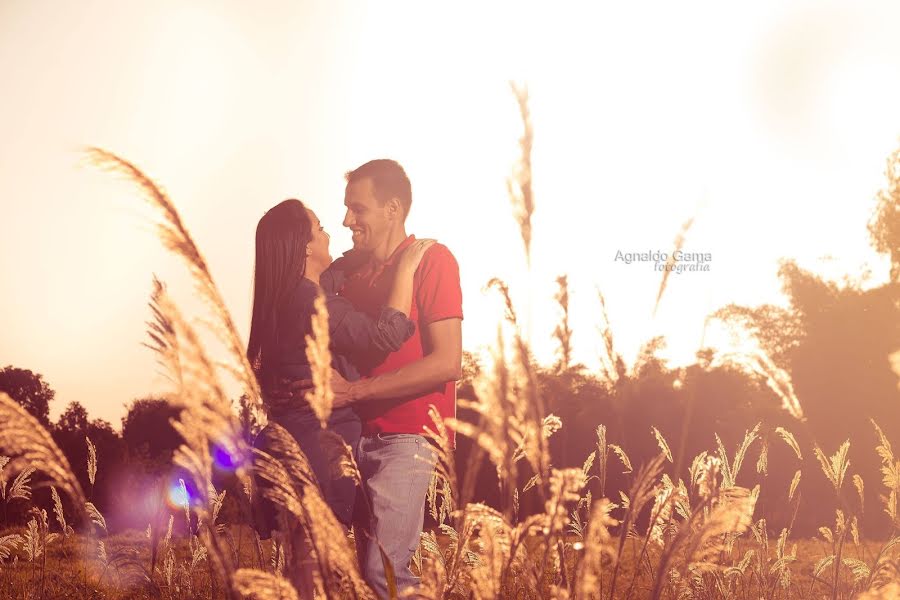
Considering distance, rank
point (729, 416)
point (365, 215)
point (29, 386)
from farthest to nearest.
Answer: point (29, 386), point (729, 416), point (365, 215)

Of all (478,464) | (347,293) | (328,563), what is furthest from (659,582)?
(347,293)

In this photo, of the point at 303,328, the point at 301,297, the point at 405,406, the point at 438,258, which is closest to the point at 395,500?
the point at 405,406

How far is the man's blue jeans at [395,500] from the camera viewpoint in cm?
362

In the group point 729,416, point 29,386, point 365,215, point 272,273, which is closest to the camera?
point 272,273

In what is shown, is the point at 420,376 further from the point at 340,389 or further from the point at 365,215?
the point at 365,215

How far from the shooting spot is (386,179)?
14.3 ft

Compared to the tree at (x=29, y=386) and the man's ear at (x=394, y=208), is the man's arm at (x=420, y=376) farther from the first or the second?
the tree at (x=29, y=386)

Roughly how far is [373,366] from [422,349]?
25cm

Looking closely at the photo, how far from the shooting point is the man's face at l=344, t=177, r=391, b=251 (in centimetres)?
431

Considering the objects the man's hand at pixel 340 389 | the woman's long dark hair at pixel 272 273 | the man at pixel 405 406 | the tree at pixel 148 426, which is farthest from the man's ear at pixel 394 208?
the tree at pixel 148 426

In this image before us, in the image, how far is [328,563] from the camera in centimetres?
206

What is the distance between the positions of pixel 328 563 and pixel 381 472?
1.60 meters

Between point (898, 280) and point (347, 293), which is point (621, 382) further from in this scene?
point (898, 280)

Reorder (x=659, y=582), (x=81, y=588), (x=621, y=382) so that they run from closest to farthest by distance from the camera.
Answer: (x=659, y=582) → (x=621, y=382) → (x=81, y=588)
